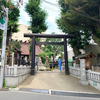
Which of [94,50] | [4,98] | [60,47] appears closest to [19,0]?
[4,98]

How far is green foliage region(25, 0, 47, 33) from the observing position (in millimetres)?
20875

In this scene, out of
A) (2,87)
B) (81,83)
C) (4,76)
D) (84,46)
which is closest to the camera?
(2,87)

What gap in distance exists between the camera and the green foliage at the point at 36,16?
2088 cm

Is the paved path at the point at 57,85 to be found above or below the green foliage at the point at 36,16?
below

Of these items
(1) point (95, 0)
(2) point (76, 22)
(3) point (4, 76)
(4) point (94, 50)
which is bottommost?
(3) point (4, 76)

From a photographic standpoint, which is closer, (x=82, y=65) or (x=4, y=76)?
(x=4, y=76)

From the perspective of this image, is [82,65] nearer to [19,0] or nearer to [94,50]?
[19,0]

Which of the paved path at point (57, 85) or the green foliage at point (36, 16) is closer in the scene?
the paved path at point (57, 85)

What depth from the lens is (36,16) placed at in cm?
2084

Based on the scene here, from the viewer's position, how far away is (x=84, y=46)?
64.9 ft

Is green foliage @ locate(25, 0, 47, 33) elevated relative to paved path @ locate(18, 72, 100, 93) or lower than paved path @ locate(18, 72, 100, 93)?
elevated

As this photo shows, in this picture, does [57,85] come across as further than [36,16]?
No

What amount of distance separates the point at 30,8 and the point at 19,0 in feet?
52.1

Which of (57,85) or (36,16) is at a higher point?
(36,16)
